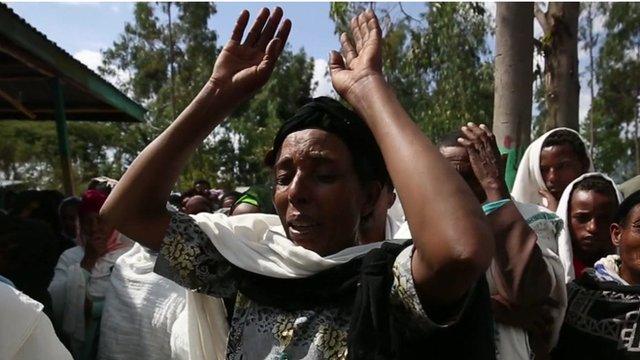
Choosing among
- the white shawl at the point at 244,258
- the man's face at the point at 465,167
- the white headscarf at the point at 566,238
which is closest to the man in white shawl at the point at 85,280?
the white shawl at the point at 244,258

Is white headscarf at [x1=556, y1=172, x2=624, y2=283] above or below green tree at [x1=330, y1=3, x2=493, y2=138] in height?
Result: below

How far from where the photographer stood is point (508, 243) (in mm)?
1738

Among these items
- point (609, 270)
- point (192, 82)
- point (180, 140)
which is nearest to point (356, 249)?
point (180, 140)

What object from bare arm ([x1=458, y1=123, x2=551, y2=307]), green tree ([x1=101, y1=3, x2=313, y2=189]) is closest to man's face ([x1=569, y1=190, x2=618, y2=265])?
bare arm ([x1=458, y1=123, x2=551, y2=307])

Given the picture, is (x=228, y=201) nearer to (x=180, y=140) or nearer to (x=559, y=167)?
(x=559, y=167)

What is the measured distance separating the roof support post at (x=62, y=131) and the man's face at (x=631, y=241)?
17.6ft

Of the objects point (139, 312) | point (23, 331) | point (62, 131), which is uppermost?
point (62, 131)

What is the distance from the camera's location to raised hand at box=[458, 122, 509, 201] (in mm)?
1817

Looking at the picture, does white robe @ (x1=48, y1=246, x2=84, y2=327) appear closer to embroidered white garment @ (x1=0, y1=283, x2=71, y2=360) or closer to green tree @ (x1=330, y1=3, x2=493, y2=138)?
embroidered white garment @ (x1=0, y1=283, x2=71, y2=360)

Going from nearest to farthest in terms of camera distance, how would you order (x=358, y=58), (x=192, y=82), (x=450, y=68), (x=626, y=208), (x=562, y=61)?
(x=358, y=58)
(x=626, y=208)
(x=562, y=61)
(x=450, y=68)
(x=192, y=82)

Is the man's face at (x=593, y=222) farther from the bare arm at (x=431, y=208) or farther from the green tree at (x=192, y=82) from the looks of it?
the green tree at (x=192, y=82)

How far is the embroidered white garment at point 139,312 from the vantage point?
324cm

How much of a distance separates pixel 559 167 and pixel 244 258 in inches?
81.6

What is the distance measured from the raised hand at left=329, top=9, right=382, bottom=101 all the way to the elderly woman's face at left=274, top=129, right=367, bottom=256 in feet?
0.56
